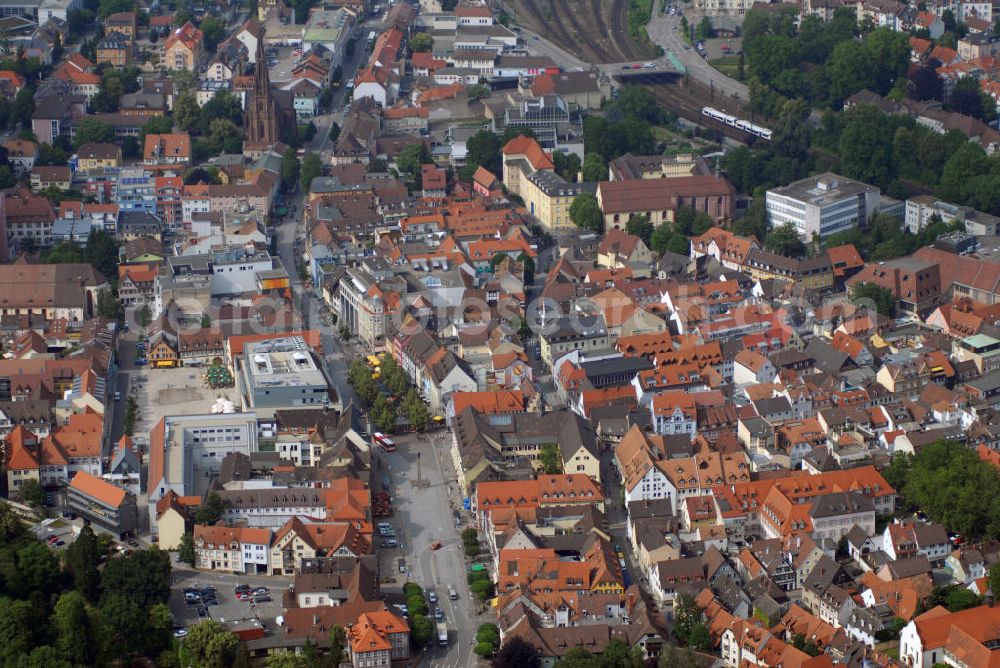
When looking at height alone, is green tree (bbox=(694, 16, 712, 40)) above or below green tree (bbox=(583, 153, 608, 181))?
below

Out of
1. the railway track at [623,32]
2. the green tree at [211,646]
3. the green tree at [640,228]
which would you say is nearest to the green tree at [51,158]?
the green tree at [640,228]

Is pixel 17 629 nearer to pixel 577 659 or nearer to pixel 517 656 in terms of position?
pixel 517 656

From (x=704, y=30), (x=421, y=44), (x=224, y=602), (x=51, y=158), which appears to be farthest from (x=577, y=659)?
(x=704, y=30)

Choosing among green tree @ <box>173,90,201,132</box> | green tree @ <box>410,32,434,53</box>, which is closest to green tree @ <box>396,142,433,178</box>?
green tree @ <box>173,90,201,132</box>

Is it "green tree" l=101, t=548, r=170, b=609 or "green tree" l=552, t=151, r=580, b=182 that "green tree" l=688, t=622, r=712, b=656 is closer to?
"green tree" l=101, t=548, r=170, b=609

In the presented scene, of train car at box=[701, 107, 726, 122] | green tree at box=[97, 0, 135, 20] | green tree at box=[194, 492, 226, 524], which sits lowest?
train car at box=[701, 107, 726, 122]

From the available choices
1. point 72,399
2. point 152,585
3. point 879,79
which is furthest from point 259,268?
point 879,79
